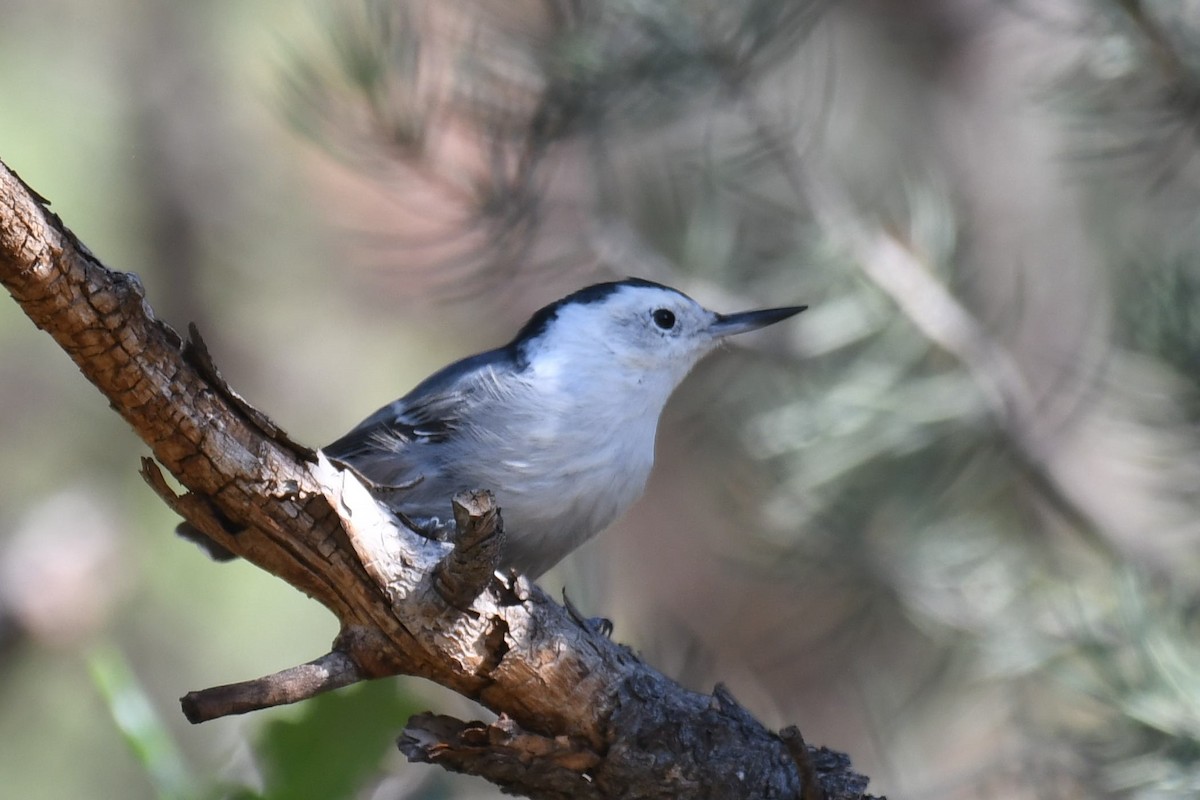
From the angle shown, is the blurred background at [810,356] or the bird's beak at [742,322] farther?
the bird's beak at [742,322]

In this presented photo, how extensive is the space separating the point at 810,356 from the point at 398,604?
1.07m

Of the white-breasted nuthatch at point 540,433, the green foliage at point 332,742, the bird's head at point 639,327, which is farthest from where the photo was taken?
the bird's head at point 639,327

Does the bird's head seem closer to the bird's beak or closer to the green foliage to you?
the bird's beak

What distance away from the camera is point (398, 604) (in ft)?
3.80

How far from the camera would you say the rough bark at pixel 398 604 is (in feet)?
3.18

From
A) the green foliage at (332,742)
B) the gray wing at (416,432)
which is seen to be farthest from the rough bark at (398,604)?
the gray wing at (416,432)

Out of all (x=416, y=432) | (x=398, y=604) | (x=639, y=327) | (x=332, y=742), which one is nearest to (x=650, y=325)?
(x=639, y=327)

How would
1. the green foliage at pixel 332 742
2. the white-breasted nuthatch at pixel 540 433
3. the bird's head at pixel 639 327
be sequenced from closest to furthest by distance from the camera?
the green foliage at pixel 332 742, the white-breasted nuthatch at pixel 540 433, the bird's head at pixel 639 327

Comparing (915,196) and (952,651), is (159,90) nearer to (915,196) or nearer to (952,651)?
(915,196)

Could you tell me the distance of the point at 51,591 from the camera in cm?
197

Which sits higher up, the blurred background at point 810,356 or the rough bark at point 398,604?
the blurred background at point 810,356

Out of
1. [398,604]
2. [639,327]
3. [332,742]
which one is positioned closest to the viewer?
[332,742]

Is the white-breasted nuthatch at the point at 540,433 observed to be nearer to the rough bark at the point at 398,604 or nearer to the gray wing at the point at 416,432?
the gray wing at the point at 416,432

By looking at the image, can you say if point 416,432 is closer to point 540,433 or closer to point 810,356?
point 540,433
